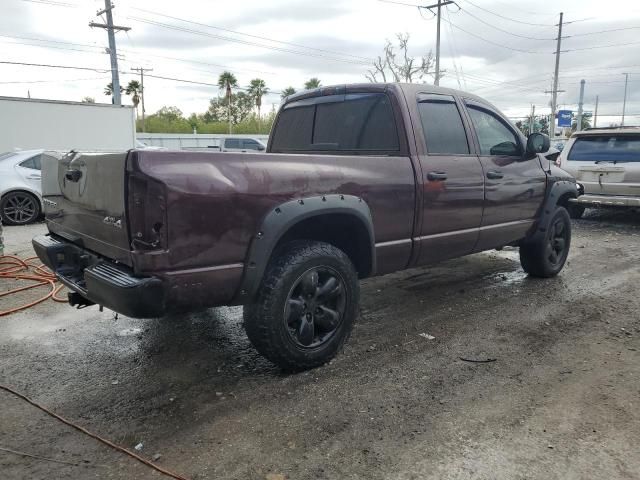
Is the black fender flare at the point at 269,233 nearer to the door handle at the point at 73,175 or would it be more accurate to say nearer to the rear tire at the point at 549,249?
the door handle at the point at 73,175

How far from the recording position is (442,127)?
436 centimetres

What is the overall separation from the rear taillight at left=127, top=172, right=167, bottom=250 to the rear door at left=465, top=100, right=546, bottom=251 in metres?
3.01

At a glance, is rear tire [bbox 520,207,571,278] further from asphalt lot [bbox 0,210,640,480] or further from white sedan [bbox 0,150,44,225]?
white sedan [bbox 0,150,44,225]

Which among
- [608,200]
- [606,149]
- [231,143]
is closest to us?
[608,200]

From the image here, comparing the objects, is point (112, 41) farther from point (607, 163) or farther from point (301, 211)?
point (301, 211)

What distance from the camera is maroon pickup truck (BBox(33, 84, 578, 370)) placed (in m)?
2.75

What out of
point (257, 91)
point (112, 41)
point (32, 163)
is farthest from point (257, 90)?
point (32, 163)

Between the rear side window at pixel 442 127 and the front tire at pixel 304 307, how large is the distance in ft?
4.41

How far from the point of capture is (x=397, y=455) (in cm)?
259

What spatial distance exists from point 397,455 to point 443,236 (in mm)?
2112

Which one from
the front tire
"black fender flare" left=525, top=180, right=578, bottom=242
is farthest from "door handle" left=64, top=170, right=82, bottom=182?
"black fender flare" left=525, top=180, right=578, bottom=242

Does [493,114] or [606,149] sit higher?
[493,114]

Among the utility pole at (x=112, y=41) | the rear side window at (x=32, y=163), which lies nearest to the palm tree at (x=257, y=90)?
the utility pole at (x=112, y=41)

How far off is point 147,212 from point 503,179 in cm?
339
